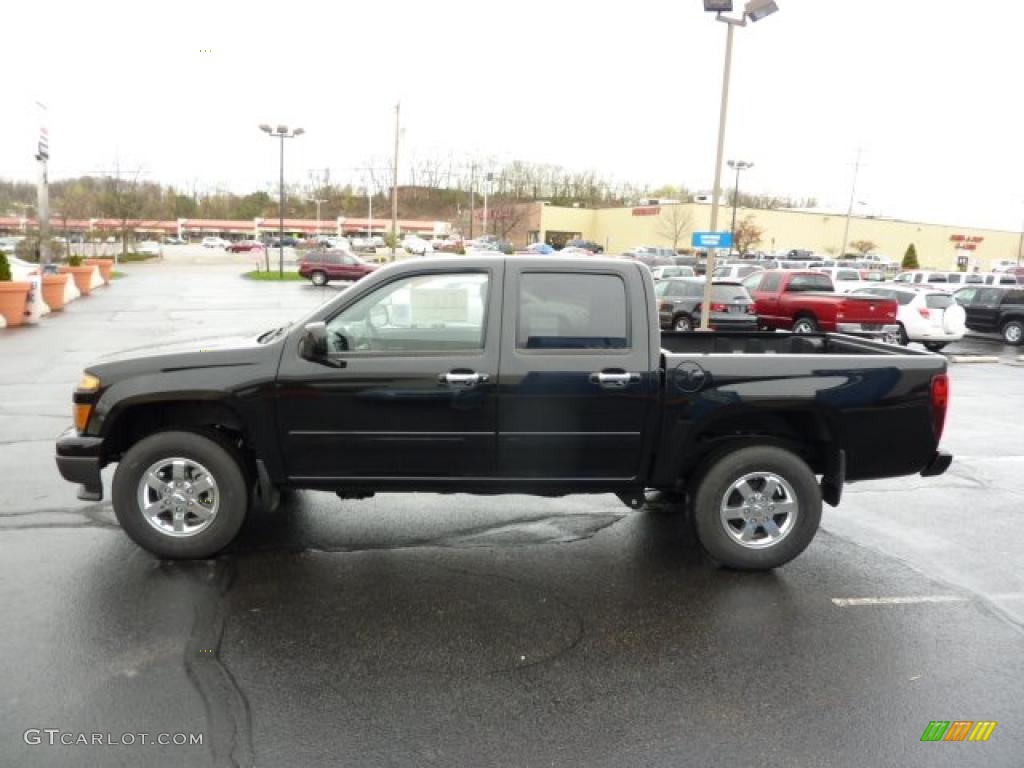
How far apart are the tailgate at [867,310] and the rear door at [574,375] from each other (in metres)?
14.2

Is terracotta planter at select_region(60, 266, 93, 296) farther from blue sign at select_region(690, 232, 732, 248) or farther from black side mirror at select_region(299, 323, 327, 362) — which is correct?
→ black side mirror at select_region(299, 323, 327, 362)

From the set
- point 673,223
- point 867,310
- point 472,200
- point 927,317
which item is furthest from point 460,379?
point 472,200

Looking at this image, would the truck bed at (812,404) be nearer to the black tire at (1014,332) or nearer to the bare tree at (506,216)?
the black tire at (1014,332)

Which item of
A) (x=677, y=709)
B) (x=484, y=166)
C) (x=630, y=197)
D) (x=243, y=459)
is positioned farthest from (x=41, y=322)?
(x=630, y=197)

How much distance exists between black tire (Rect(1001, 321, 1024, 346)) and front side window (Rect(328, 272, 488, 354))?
72.0ft

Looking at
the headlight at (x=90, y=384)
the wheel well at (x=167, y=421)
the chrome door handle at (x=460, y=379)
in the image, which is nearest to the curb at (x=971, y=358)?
the chrome door handle at (x=460, y=379)

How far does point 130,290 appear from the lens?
3156 cm

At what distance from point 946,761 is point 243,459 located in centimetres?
400

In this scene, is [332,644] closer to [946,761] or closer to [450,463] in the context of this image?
[450,463]

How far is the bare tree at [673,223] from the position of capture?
85250 mm

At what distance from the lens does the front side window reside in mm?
4688

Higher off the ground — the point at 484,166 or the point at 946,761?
the point at 484,166

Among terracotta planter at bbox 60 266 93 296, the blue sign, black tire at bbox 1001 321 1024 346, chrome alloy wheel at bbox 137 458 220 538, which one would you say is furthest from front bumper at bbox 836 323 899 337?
terracotta planter at bbox 60 266 93 296

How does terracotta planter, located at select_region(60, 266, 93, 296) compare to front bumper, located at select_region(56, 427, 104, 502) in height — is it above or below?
below
